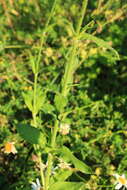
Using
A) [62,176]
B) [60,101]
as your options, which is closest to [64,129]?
[62,176]

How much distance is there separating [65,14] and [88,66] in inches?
28.6

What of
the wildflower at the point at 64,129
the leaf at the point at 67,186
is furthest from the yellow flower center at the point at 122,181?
the leaf at the point at 67,186

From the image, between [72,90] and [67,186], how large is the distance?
3.44 ft

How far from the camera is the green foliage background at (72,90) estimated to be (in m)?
1.80

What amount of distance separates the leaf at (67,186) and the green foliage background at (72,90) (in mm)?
201

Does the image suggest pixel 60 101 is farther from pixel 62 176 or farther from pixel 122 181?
pixel 122 181

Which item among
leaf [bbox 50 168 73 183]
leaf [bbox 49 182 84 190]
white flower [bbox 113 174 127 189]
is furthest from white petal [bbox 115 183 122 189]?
leaf [bbox 49 182 84 190]

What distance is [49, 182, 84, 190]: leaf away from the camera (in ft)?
3.93

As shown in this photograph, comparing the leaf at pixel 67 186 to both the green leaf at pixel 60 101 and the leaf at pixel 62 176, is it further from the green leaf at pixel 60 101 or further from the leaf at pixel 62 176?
the green leaf at pixel 60 101

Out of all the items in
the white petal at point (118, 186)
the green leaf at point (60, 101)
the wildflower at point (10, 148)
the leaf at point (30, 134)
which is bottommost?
the white petal at point (118, 186)

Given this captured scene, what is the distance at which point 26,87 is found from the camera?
7.25ft

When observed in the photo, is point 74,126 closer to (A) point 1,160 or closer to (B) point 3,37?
(A) point 1,160

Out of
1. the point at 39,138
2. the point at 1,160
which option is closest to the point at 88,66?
the point at 1,160

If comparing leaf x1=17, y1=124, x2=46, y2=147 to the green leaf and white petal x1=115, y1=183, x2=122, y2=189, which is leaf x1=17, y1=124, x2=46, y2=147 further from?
white petal x1=115, y1=183, x2=122, y2=189
